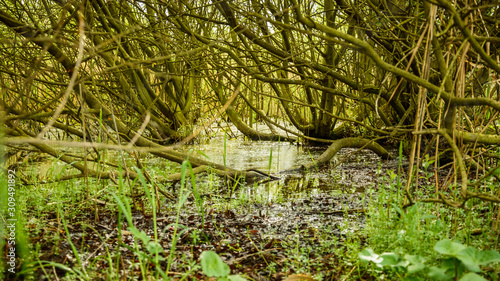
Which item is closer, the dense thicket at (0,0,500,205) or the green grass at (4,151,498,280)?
the green grass at (4,151,498,280)

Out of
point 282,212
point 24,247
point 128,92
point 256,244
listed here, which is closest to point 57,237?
point 24,247

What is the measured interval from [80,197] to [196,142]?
14.8 ft

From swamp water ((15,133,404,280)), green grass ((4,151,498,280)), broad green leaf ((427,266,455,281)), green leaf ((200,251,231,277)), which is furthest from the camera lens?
swamp water ((15,133,404,280))

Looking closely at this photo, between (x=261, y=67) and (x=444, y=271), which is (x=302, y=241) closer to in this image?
(x=444, y=271)

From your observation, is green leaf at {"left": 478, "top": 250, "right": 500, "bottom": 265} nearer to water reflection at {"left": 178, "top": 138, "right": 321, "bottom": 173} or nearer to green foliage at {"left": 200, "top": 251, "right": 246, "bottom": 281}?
green foliage at {"left": 200, "top": 251, "right": 246, "bottom": 281}

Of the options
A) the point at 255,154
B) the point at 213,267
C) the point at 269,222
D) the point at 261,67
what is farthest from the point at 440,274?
the point at 255,154

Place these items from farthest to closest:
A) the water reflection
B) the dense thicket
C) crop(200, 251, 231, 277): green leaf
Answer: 1. the water reflection
2. the dense thicket
3. crop(200, 251, 231, 277): green leaf

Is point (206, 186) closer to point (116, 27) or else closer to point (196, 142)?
point (116, 27)

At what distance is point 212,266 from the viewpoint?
143 centimetres

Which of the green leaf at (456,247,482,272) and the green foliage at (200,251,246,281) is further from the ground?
the green leaf at (456,247,482,272)

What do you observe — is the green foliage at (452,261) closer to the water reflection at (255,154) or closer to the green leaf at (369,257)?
the green leaf at (369,257)

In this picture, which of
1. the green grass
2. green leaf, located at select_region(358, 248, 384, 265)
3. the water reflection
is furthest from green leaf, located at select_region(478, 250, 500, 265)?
the water reflection

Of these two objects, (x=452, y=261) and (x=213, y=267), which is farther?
(x=452, y=261)

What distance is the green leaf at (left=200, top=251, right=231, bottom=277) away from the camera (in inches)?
55.2
